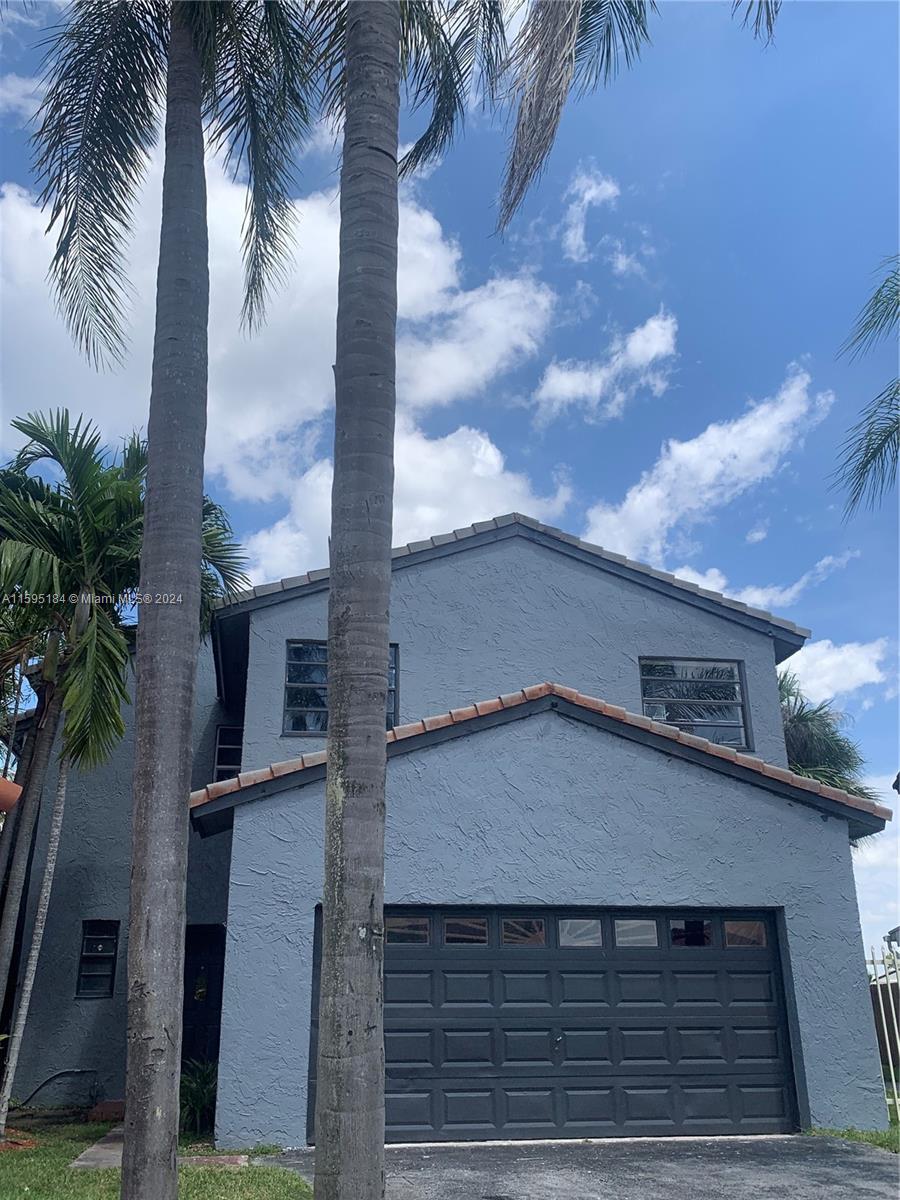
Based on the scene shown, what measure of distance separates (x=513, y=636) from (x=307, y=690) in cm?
306

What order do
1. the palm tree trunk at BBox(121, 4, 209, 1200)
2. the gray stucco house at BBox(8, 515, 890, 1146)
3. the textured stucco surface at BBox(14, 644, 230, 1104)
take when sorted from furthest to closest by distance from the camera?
1. the textured stucco surface at BBox(14, 644, 230, 1104)
2. the gray stucco house at BBox(8, 515, 890, 1146)
3. the palm tree trunk at BBox(121, 4, 209, 1200)

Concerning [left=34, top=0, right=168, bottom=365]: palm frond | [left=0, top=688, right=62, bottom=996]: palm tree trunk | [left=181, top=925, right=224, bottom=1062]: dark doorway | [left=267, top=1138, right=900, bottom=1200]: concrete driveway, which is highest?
[left=34, top=0, right=168, bottom=365]: palm frond

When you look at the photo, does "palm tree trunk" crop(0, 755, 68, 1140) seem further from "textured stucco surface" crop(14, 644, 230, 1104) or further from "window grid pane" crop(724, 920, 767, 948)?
"window grid pane" crop(724, 920, 767, 948)

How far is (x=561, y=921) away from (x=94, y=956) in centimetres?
774

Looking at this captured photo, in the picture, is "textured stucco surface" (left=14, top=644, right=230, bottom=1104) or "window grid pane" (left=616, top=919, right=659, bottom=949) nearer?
"window grid pane" (left=616, top=919, right=659, bottom=949)

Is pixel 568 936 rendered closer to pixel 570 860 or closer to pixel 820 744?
pixel 570 860

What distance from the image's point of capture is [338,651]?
20.2ft

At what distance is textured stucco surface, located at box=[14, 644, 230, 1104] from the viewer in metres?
15.6

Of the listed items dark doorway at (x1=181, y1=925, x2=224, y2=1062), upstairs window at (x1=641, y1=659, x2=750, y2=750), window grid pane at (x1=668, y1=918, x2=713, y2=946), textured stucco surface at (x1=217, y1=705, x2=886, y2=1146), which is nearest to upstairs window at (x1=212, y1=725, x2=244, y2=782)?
dark doorway at (x1=181, y1=925, x2=224, y2=1062)

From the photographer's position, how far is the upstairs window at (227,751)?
17438 millimetres

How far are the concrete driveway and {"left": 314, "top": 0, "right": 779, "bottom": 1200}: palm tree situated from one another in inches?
162

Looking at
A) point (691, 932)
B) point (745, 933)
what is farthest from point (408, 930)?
point (745, 933)

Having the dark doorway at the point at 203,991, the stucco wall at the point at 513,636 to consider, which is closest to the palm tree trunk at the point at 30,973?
the stucco wall at the point at 513,636

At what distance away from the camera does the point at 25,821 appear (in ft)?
41.3
